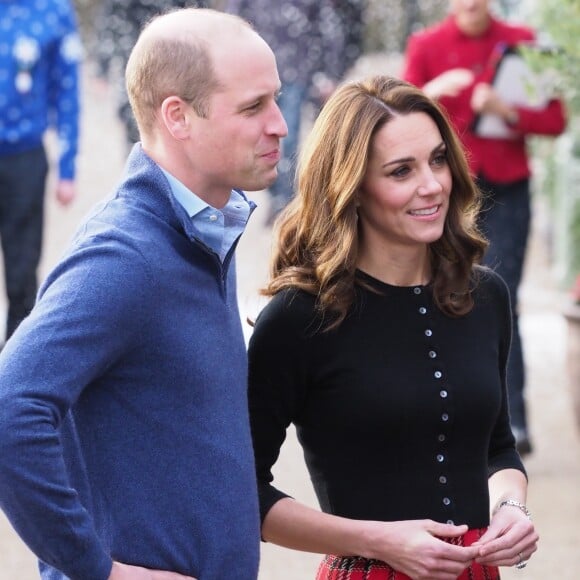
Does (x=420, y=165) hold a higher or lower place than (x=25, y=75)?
higher

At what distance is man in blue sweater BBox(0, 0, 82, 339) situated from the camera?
6.40 metres

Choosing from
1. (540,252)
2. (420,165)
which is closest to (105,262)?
(420,165)

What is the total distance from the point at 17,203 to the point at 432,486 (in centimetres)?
415

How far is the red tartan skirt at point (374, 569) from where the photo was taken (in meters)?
2.77

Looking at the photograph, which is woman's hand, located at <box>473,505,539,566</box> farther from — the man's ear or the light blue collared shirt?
the man's ear

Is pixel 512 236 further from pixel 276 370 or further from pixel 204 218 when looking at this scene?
pixel 204 218

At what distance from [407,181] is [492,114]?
3.03 m

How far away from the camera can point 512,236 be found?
5945mm

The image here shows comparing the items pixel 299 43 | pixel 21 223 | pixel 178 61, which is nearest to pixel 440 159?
pixel 178 61

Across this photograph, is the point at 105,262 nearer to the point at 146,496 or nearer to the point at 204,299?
the point at 204,299

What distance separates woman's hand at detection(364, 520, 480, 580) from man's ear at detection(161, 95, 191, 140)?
86 centimetres

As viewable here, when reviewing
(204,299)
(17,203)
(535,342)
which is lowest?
(535,342)

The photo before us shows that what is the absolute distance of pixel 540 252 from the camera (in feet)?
39.3

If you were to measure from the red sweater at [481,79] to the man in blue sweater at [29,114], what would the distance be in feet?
5.42
